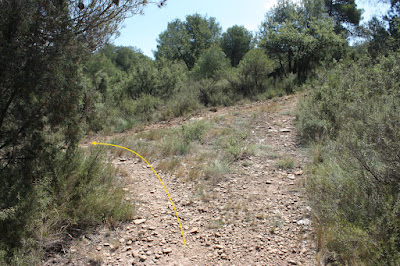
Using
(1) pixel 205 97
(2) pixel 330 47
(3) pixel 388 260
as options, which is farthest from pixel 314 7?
(3) pixel 388 260

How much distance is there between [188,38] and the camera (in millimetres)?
35531

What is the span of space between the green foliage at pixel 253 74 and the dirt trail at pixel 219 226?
868cm

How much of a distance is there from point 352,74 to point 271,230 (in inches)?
210

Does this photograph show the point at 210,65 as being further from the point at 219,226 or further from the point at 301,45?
the point at 219,226

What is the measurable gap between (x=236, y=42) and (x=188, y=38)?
21.7 ft

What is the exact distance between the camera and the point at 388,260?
2.37m

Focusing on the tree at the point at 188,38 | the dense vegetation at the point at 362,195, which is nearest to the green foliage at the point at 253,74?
the dense vegetation at the point at 362,195

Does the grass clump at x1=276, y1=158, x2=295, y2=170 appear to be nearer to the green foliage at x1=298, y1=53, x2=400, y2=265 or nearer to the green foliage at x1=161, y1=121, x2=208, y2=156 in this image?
the green foliage at x1=298, y1=53, x2=400, y2=265

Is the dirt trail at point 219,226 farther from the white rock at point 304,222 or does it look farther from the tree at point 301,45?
the tree at point 301,45

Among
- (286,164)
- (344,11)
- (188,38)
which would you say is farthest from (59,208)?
(188,38)

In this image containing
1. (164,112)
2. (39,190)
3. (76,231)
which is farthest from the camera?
(164,112)

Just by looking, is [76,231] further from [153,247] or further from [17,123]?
[17,123]

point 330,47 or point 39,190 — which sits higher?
point 330,47

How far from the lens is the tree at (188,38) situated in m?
33.6
